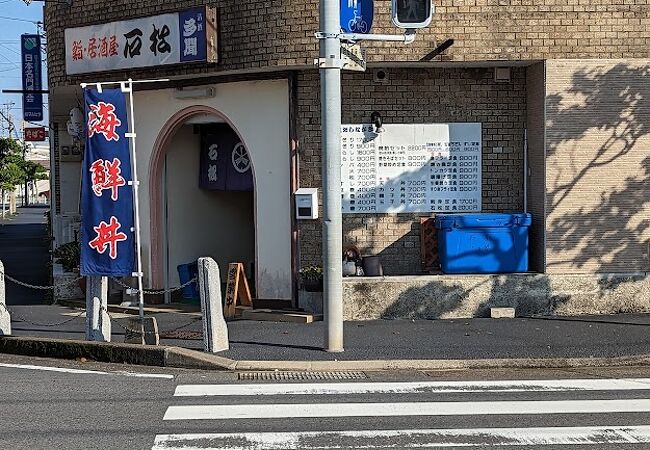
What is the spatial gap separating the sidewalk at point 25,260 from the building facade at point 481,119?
5600 mm

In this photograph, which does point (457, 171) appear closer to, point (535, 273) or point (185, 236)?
point (535, 273)

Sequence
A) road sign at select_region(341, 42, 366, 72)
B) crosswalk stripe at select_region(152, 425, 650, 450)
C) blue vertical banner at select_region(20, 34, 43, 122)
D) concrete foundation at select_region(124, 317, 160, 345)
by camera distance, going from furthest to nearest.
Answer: blue vertical banner at select_region(20, 34, 43, 122)
concrete foundation at select_region(124, 317, 160, 345)
road sign at select_region(341, 42, 366, 72)
crosswalk stripe at select_region(152, 425, 650, 450)

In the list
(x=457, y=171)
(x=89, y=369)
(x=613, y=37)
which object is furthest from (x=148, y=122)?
(x=613, y=37)

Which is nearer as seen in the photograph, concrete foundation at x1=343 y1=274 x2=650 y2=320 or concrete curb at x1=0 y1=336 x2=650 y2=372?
concrete curb at x1=0 y1=336 x2=650 y2=372

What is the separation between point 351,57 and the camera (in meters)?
11.4

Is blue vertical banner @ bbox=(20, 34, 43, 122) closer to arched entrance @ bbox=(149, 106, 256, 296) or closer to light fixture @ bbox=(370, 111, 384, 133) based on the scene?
arched entrance @ bbox=(149, 106, 256, 296)

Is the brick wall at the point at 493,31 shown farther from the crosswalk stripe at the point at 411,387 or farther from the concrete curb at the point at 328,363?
the crosswalk stripe at the point at 411,387

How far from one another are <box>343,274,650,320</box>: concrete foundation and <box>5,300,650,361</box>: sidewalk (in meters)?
0.27

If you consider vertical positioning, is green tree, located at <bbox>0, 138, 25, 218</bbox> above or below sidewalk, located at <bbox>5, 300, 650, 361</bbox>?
above

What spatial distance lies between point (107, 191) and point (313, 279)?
359cm

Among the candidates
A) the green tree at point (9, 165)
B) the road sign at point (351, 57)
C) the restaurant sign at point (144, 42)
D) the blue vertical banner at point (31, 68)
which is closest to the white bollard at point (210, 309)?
the road sign at point (351, 57)

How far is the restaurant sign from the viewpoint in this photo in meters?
14.5

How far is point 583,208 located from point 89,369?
7.60 meters

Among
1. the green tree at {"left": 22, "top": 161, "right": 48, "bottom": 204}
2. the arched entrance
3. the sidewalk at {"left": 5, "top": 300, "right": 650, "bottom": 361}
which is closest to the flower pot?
the sidewalk at {"left": 5, "top": 300, "right": 650, "bottom": 361}
